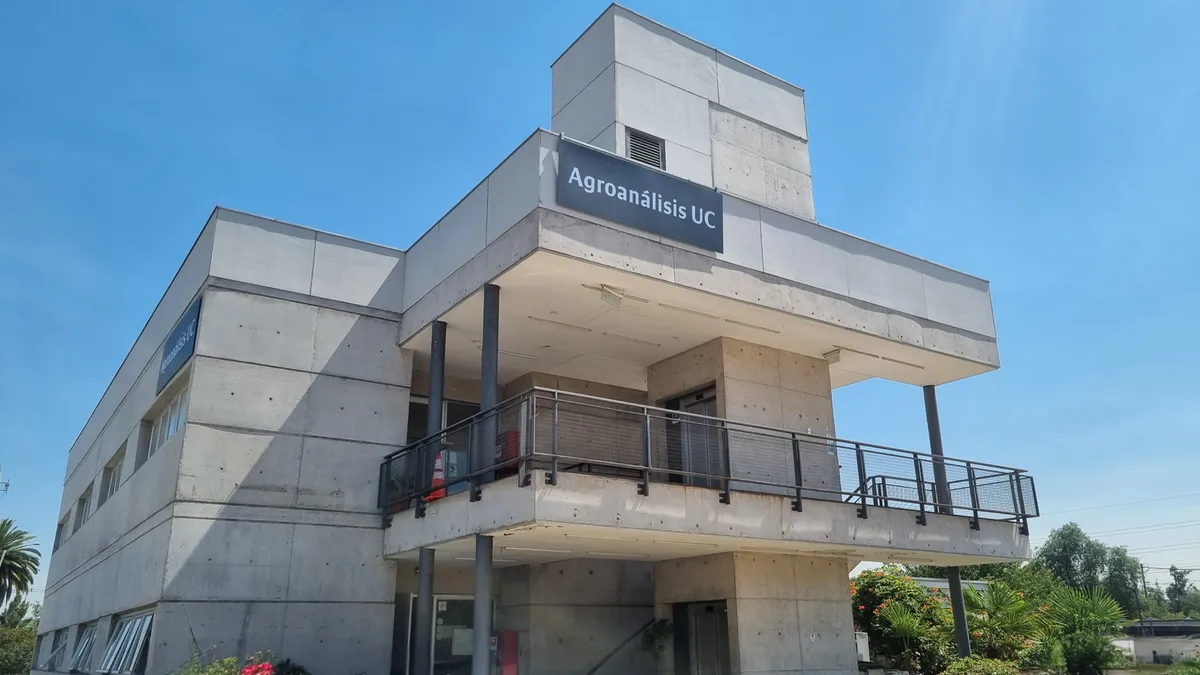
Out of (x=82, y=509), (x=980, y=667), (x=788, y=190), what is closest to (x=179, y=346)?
(x=788, y=190)

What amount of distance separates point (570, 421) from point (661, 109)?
693 centimetres

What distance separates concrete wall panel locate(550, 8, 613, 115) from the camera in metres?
15.4

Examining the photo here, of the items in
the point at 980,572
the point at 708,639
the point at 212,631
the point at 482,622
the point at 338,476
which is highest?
the point at 338,476

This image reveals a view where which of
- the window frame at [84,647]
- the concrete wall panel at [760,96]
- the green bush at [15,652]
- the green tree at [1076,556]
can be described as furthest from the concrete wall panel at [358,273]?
the green tree at [1076,556]

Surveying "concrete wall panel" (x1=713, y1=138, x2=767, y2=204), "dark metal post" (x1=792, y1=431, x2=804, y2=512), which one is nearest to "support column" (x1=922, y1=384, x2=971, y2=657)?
"dark metal post" (x1=792, y1=431, x2=804, y2=512)

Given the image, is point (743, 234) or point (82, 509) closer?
point (743, 234)

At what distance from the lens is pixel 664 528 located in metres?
11.6

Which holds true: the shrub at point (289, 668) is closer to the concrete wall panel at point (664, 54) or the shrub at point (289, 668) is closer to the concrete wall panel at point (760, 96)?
the concrete wall panel at point (664, 54)

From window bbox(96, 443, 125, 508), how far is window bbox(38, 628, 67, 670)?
3.63 m

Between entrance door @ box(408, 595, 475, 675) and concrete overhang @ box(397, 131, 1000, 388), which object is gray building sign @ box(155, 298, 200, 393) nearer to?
concrete overhang @ box(397, 131, 1000, 388)

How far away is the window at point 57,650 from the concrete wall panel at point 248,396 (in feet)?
39.2

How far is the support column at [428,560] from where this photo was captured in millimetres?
13094

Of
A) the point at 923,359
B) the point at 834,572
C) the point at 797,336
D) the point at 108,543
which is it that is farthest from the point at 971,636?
the point at 108,543

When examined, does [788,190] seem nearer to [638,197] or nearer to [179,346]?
[638,197]
